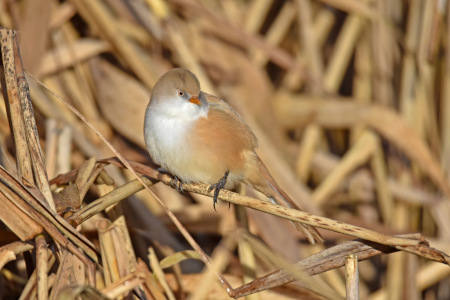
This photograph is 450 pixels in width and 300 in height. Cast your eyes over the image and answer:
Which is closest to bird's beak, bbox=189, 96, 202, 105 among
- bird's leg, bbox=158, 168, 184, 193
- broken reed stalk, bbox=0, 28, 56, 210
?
bird's leg, bbox=158, 168, 184, 193

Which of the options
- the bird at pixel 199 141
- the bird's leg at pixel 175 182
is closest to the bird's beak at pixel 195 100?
the bird at pixel 199 141

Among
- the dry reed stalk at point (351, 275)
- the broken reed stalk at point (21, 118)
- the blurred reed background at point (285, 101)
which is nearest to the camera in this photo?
the dry reed stalk at point (351, 275)

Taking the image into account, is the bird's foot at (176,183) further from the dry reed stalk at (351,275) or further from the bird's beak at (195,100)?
the dry reed stalk at (351,275)

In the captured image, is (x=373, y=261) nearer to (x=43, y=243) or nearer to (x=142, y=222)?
(x=142, y=222)

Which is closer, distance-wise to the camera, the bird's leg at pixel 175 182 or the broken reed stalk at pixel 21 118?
the broken reed stalk at pixel 21 118

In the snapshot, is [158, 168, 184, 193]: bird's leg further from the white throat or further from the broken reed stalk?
the broken reed stalk
